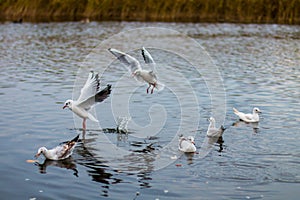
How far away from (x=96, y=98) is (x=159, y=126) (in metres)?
2.13

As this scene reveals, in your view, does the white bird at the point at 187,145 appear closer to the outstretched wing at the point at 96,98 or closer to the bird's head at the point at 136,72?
the outstretched wing at the point at 96,98

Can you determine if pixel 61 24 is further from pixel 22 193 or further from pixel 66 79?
pixel 22 193

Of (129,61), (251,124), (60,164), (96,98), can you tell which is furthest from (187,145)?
(251,124)

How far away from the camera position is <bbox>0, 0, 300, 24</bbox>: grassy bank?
4634 cm

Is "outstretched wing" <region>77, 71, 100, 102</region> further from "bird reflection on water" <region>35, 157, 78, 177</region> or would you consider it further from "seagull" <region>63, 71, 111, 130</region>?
"bird reflection on water" <region>35, 157, 78, 177</region>

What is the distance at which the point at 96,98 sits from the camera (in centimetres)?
1262

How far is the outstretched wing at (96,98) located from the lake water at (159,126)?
2.55ft

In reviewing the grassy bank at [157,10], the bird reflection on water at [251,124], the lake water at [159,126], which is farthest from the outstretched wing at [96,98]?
the grassy bank at [157,10]

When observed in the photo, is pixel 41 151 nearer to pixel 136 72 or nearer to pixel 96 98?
pixel 96 98

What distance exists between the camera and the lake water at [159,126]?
31.5 ft

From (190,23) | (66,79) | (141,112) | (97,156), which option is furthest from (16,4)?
(97,156)

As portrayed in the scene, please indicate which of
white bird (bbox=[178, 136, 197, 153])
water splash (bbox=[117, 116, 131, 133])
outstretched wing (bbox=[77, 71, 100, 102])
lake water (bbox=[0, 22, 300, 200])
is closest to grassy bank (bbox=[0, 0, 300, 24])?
lake water (bbox=[0, 22, 300, 200])

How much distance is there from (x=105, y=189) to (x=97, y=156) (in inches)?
77.1

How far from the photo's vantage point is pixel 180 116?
49.5ft
